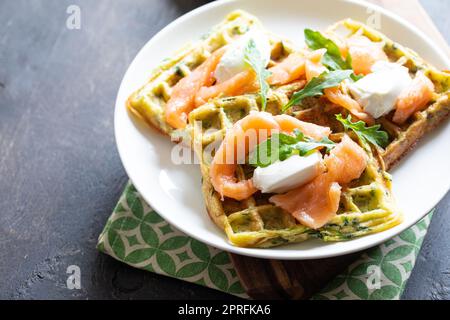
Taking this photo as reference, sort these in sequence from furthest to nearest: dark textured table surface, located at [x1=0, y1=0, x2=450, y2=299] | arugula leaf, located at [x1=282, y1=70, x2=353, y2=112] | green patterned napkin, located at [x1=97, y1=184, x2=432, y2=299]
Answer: dark textured table surface, located at [x1=0, y1=0, x2=450, y2=299]
green patterned napkin, located at [x1=97, y1=184, x2=432, y2=299]
arugula leaf, located at [x1=282, y1=70, x2=353, y2=112]

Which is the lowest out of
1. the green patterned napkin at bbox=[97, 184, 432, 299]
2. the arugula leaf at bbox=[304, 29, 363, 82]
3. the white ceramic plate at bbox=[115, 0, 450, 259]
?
the green patterned napkin at bbox=[97, 184, 432, 299]

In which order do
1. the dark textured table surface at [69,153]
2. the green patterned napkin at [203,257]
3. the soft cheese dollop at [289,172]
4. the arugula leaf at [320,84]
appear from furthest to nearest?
1. the dark textured table surface at [69,153]
2. the green patterned napkin at [203,257]
3. the arugula leaf at [320,84]
4. the soft cheese dollop at [289,172]

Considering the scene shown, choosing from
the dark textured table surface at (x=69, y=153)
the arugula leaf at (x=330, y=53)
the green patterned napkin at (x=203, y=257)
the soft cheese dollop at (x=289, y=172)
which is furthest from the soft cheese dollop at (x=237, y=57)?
the dark textured table surface at (x=69, y=153)

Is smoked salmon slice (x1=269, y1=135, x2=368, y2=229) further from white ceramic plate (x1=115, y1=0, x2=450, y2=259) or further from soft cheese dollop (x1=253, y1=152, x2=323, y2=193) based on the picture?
white ceramic plate (x1=115, y1=0, x2=450, y2=259)

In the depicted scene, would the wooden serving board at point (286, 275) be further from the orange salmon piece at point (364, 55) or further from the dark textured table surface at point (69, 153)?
the orange salmon piece at point (364, 55)

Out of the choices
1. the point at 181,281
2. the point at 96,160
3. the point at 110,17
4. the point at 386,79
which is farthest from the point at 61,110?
the point at 386,79

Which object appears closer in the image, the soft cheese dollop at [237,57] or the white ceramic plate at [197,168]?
the white ceramic plate at [197,168]

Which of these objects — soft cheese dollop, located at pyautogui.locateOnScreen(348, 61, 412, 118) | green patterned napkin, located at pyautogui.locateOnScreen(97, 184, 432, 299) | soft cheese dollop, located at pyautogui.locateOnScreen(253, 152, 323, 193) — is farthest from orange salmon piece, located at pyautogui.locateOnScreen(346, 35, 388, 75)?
green patterned napkin, located at pyautogui.locateOnScreen(97, 184, 432, 299)
